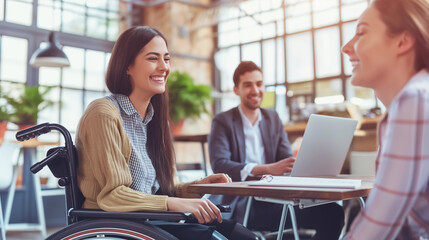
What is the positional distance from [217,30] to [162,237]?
10258mm

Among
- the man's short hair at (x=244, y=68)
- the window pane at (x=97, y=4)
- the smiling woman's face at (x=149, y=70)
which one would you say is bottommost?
the smiling woman's face at (x=149, y=70)

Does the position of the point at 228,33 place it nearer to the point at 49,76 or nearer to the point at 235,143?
the point at 49,76

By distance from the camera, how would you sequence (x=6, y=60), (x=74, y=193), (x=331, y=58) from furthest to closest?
(x=331, y=58) < (x=6, y=60) < (x=74, y=193)

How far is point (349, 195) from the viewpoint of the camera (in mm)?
1098

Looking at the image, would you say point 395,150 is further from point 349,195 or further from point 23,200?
point 23,200

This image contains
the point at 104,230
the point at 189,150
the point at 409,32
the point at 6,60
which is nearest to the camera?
the point at 409,32

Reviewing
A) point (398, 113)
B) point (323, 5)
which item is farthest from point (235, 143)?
point (323, 5)

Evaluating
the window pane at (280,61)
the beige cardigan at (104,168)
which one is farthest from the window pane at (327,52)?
the beige cardigan at (104,168)

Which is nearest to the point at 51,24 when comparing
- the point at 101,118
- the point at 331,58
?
the point at 331,58

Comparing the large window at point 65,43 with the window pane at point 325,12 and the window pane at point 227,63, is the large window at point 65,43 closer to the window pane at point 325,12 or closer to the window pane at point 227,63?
the window pane at point 227,63

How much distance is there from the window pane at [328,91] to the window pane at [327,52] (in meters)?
0.19

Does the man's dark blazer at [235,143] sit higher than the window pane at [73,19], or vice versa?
the window pane at [73,19]

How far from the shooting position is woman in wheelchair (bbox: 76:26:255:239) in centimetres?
133

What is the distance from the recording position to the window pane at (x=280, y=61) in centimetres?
978
